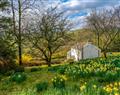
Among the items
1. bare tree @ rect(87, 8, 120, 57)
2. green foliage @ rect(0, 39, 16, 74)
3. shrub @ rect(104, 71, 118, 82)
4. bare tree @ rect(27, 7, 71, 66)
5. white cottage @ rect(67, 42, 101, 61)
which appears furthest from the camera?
white cottage @ rect(67, 42, 101, 61)

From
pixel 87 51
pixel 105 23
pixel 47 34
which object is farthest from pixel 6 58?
pixel 87 51

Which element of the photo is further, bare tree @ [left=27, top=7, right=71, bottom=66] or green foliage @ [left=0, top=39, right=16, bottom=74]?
bare tree @ [left=27, top=7, right=71, bottom=66]

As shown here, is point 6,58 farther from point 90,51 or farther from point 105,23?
point 90,51

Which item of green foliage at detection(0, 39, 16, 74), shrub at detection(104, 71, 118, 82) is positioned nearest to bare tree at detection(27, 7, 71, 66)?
green foliage at detection(0, 39, 16, 74)

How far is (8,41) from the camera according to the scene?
29078 mm

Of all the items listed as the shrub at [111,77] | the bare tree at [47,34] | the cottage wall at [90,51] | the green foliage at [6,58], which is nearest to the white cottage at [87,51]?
the cottage wall at [90,51]

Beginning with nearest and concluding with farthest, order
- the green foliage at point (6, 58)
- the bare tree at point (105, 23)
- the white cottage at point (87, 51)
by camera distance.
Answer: the green foliage at point (6, 58) → the bare tree at point (105, 23) → the white cottage at point (87, 51)

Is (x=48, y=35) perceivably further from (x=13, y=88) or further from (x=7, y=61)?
(x=13, y=88)

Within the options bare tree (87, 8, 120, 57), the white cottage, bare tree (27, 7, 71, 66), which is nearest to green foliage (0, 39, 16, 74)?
bare tree (27, 7, 71, 66)

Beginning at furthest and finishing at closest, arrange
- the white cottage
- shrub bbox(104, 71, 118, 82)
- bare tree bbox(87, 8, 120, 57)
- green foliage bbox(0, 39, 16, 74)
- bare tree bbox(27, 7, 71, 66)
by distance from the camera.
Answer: the white cottage, bare tree bbox(87, 8, 120, 57), bare tree bbox(27, 7, 71, 66), green foliage bbox(0, 39, 16, 74), shrub bbox(104, 71, 118, 82)

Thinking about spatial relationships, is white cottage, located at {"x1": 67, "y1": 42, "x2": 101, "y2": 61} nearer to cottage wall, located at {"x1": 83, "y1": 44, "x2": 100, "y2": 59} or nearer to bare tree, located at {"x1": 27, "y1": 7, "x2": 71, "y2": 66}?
cottage wall, located at {"x1": 83, "y1": 44, "x2": 100, "y2": 59}

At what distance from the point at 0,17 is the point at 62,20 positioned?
10891 millimetres

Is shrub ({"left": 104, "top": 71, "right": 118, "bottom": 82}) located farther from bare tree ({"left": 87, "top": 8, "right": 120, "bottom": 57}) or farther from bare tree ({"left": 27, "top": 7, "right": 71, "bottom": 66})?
bare tree ({"left": 87, "top": 8, "right": 120, "bottom": 57})

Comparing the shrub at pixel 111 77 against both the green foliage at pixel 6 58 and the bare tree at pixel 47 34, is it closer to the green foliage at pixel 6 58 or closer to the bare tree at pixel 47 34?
the green foliage at pixel 6 58
